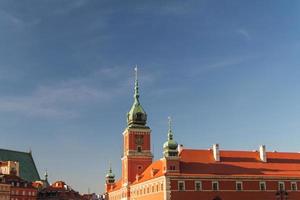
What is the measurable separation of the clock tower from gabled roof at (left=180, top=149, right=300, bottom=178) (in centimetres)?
1663

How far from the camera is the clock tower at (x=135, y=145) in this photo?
9100 cm

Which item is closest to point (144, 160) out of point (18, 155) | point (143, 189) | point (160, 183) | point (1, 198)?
point (143, 189)

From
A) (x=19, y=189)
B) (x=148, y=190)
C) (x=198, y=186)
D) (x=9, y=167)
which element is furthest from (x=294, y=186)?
(x=9, y=167)

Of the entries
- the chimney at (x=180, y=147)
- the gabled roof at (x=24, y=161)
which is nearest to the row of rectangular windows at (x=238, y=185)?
the chimney at (x=180, y=147)

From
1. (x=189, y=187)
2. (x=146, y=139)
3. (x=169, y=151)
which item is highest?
(x=146, y=139)

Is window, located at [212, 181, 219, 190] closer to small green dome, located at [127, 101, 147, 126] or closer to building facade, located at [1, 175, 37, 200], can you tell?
small green dome, located at [127, 101, 147, 126]

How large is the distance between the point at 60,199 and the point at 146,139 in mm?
49082

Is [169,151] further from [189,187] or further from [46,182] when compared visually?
[46,182]

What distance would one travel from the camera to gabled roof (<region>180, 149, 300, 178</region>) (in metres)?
73.4

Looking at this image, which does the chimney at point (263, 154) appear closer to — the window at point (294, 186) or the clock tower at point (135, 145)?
the window at point (294, 186)

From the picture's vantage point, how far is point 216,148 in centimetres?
7619

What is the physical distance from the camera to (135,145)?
9225cm

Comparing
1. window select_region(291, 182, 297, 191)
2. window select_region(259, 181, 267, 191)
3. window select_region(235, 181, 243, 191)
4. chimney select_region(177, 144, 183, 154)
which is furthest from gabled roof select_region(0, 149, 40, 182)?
window select_region(291, 182, 297, 191)

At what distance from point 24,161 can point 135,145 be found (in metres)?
70.8
